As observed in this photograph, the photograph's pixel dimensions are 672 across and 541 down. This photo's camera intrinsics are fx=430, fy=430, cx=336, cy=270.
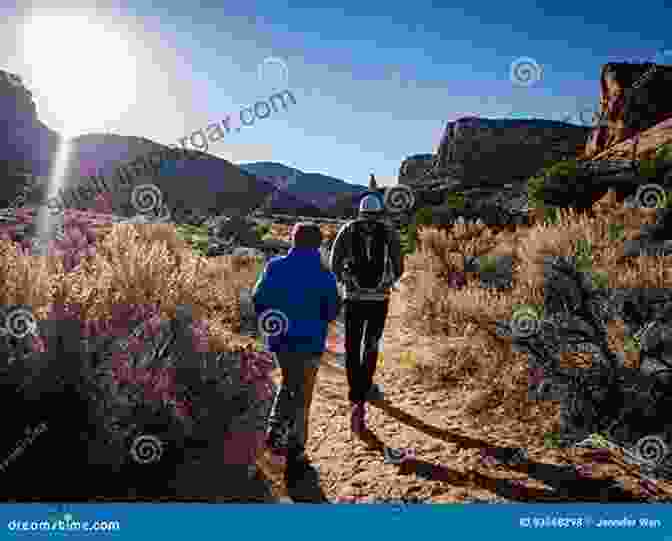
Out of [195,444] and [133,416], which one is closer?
[133,416]

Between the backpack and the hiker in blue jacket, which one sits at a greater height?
the backpack

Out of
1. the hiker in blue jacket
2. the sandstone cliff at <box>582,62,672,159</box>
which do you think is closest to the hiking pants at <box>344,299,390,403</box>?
the hiker in blue jacket

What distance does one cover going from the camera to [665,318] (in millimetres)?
3330

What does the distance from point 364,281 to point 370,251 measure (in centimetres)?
27

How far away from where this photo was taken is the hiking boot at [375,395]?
4.14 m

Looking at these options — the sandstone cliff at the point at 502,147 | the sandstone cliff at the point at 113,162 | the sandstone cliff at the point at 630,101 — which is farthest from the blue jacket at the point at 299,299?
the sandstone cliff at the point at 502,147

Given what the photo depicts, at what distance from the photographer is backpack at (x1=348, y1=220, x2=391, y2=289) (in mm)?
3496

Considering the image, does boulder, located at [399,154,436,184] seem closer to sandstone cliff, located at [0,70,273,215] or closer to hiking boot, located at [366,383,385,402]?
sandstone cliff, located at [0,70,273,215]

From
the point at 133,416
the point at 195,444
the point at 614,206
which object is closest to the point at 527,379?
the point at 195,444

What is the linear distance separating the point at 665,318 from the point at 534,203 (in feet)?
43.2

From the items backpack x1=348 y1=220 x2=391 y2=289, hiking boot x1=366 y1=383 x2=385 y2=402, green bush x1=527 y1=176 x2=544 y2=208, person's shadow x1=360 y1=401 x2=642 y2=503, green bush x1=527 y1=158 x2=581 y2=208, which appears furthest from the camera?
green bush x1=527 y1=158 x2=581 y2=208

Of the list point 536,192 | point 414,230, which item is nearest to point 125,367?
point 414,230

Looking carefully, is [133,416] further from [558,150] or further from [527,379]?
[558,150]

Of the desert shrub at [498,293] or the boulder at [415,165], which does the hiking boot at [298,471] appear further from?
the boulder at [415,165]
